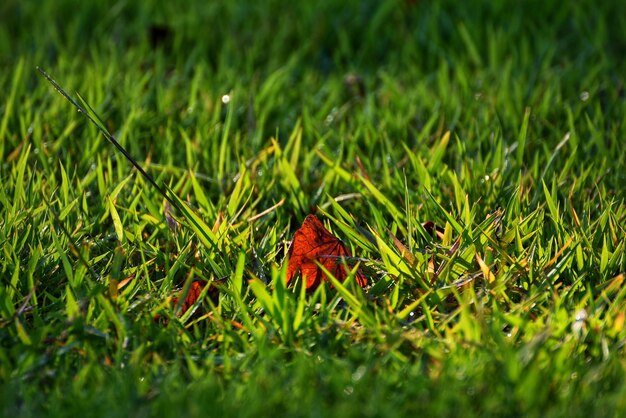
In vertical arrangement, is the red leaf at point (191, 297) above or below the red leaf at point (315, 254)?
below

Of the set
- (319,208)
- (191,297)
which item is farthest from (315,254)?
(191,297)

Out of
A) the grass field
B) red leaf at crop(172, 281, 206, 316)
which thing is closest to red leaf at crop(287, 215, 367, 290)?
the grass field

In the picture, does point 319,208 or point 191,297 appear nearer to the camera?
point 191,297

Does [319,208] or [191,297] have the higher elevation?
[319,208]

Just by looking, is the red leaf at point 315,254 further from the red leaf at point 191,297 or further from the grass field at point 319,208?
the red leaf at point 191,297

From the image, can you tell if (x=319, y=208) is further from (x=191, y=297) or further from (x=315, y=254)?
(x=191, y=297)

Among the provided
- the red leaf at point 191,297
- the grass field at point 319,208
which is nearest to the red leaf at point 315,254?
the grass field at point 319,208
